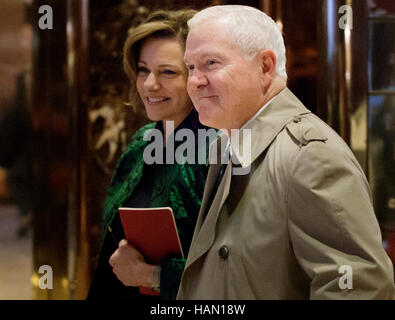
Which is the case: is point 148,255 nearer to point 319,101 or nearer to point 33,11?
point 319,101

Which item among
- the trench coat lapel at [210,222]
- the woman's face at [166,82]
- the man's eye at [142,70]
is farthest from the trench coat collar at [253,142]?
the man's eye at [142,70]

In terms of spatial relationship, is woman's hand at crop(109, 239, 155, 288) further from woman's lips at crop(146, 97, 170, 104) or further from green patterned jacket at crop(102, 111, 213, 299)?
woman's lips at crop(146, 97, 170, 104)

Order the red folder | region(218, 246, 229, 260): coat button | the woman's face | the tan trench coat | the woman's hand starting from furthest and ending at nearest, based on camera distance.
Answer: the woman's face
the woman's hand
the red folder
region(218, 246, 229, 260): coat button
the tan trench coat

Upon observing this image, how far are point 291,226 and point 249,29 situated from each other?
488 millimetres

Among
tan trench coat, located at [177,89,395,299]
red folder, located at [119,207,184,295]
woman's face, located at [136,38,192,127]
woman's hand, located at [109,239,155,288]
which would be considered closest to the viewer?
tan trench coat, located at [177,89,395,299]

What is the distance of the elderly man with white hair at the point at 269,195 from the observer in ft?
3.50

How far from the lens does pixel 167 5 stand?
2.72 meters

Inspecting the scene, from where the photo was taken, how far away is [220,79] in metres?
1.27

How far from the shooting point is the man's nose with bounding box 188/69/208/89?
130 cm

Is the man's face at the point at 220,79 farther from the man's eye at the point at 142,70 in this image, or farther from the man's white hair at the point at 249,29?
the man's eye at the point at 142,70

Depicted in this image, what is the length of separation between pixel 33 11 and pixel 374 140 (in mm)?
1772

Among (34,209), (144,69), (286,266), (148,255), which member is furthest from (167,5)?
(286,266)

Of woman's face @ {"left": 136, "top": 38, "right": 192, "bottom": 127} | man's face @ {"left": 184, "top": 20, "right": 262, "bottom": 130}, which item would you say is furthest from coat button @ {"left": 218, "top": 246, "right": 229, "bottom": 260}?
woman's face @ {"left": 136, "top": 38, "right": 192, "bottom": 127}

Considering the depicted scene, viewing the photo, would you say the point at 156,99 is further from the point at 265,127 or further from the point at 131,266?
the point at 265,127
